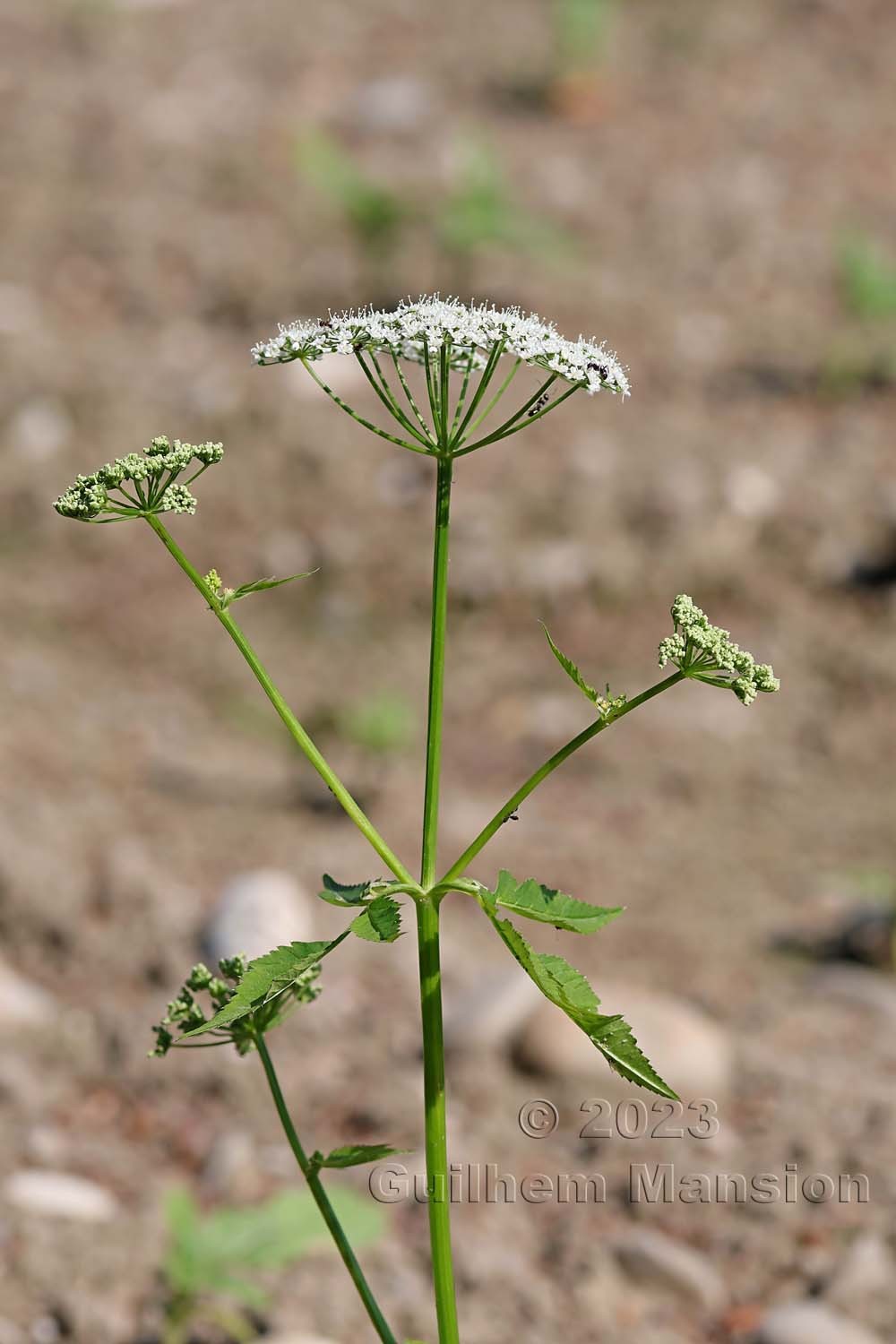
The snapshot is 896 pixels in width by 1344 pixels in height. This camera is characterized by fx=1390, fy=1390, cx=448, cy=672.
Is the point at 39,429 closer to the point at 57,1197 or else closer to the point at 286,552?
the point at 286,552

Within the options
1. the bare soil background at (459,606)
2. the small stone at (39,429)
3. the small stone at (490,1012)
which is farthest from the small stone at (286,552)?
the small stone at (490,1012)

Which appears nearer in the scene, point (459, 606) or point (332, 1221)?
point (332, 1221)

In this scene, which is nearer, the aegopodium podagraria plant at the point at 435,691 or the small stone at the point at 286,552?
the aegopodium podagraria plant at the point at 435,691

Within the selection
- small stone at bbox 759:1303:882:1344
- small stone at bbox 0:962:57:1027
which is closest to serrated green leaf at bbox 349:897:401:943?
small stone at bbox 759:1303:882:1344

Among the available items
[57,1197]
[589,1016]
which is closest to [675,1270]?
[57,1197]

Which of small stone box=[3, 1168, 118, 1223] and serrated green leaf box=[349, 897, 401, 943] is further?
small stone box=[3, 1168, 118, 1223]

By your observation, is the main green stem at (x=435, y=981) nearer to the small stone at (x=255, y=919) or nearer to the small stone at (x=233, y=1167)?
the small stone at (x=233, y=1167)

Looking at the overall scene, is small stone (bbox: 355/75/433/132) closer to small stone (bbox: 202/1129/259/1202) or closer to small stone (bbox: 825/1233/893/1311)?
small stone (bbox: 202/1129/259/1202)
